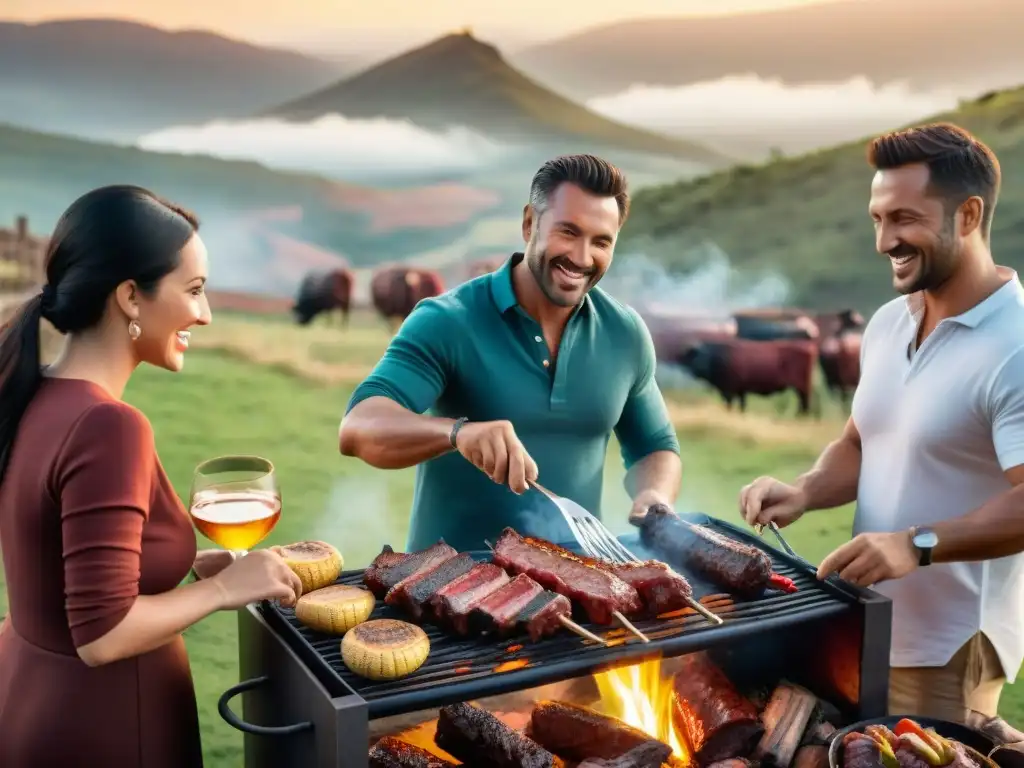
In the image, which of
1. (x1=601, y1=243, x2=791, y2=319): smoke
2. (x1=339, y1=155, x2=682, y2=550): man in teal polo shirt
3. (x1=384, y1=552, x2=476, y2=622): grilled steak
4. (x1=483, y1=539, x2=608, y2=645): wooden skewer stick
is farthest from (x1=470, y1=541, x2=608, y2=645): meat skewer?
(x1=601, y1=243, x2=791, y2=319): smoke

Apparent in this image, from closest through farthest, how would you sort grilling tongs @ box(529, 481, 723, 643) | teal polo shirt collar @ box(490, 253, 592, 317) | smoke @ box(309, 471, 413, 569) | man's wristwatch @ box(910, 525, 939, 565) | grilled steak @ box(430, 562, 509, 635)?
grilled steak @ box(430, 562, 509, 635), man's wristwatch @ box(910, 525, 939, 565), grilling tongs @ box(529, 481, 723, 643), teal polo shirt collar @ box(490, 253, 592, 317), smoke @ box(309, 471, 413, 569)

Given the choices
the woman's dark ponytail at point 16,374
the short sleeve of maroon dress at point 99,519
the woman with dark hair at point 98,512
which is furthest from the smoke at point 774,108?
the short sleeve of maroon dress at point 99,519

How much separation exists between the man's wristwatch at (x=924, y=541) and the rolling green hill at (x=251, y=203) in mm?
11844

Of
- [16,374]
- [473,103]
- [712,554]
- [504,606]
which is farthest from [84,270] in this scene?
[473,103]

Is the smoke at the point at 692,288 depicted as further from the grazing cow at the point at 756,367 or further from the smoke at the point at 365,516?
the smoke at the point at 365,516

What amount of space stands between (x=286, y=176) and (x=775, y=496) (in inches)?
469

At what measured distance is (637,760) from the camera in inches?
114

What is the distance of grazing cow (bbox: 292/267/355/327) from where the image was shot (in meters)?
14.1

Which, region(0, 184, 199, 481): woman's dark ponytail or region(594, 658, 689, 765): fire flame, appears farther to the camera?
region(594, 658, 689, 765): fire flame

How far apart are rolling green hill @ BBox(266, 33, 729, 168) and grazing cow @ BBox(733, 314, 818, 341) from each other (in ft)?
10.0

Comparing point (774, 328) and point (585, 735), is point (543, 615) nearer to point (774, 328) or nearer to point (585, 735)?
point (585, 735)

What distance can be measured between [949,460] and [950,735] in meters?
0.98

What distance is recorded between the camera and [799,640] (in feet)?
11.2

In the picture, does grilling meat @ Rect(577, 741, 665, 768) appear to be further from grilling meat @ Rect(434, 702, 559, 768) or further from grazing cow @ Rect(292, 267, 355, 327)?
grazing cow @ Rect(292, 267, 355, 327)
